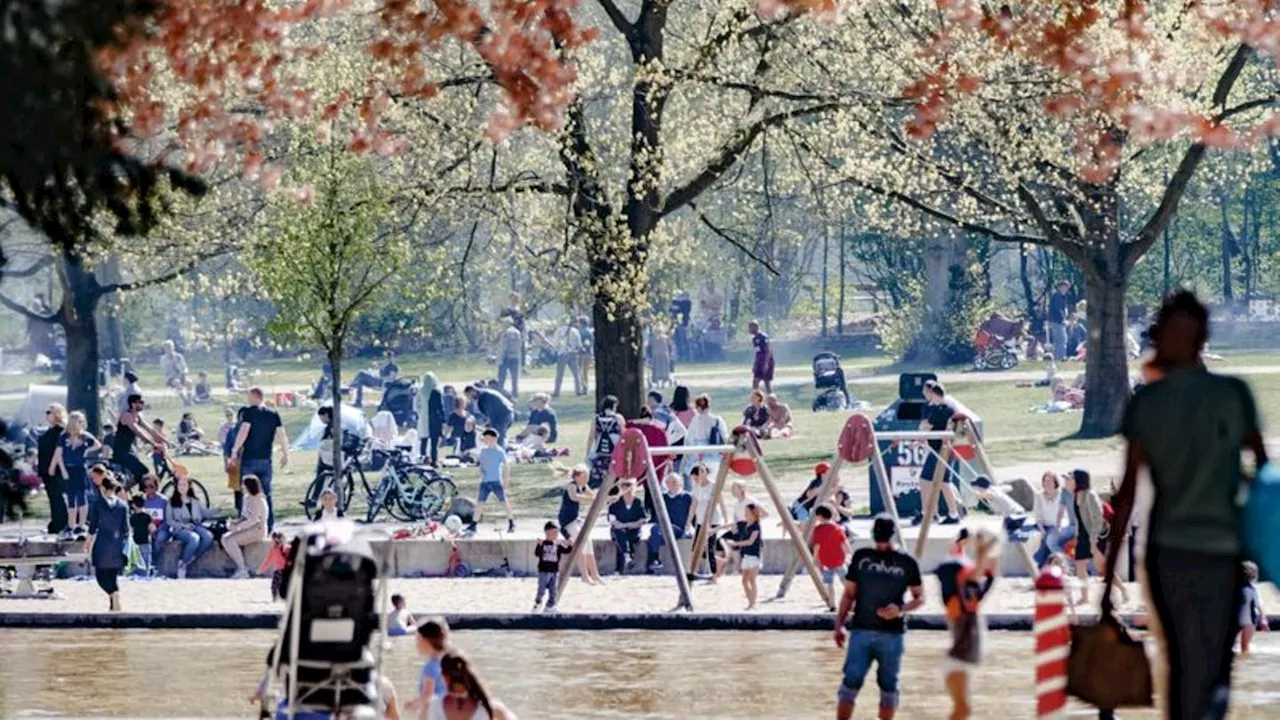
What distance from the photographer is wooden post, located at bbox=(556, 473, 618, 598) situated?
24.0 metres

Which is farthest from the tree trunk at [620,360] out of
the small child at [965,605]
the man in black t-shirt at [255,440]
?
the small child at [965,605]

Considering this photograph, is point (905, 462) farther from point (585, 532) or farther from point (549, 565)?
point (549, 565)

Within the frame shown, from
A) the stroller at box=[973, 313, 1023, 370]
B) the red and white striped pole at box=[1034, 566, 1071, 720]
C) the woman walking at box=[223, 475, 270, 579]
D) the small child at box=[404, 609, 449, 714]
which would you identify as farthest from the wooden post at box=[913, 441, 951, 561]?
the stroller at box=[973, 313, 1023, 370]

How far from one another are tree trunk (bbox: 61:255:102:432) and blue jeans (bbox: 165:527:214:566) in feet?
58.8

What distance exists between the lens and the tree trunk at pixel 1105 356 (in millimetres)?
39719

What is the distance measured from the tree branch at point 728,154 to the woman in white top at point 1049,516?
942 centimetres

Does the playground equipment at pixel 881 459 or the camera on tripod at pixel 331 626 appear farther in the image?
the playground equipment at pixel 881 459

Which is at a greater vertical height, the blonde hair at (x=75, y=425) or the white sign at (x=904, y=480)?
the blonde hair at (x=75, y=425)

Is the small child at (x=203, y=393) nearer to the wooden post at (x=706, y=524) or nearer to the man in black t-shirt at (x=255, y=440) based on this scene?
the man in black t-shirt at (x=255, y=440)

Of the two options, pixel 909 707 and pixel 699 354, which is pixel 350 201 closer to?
pixel 909 707

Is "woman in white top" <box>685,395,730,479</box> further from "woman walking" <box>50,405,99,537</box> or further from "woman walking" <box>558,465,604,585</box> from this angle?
"woman walking" <box>50,405,99,537</box>

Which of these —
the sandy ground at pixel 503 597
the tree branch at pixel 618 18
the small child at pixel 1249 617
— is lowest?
the sandy ground at pixel 503 597

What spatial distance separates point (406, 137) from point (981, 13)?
27.3ft

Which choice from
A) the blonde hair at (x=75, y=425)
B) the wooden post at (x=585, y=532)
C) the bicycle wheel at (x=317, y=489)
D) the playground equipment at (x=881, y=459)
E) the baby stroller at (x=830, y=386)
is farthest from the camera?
the baby stroller at (x=830, y=386)
